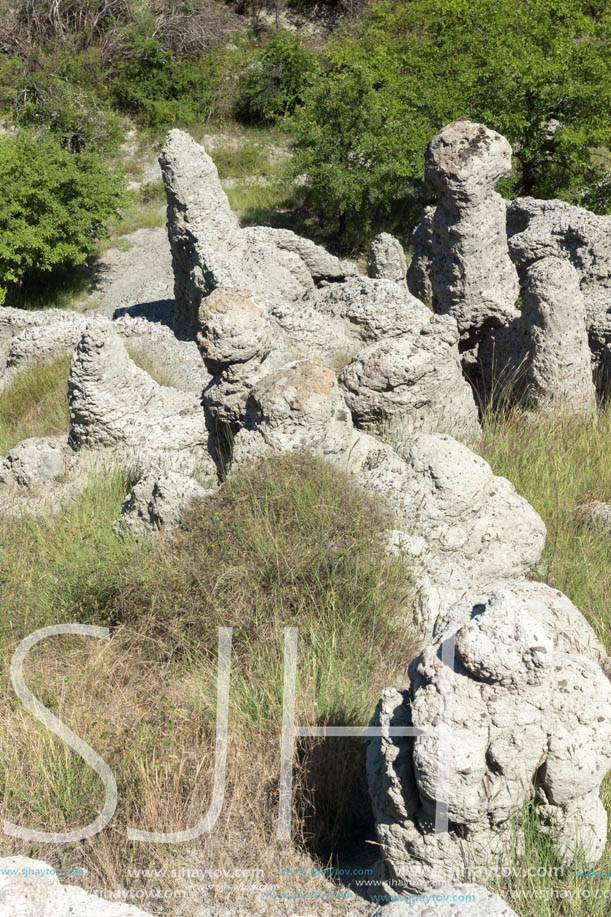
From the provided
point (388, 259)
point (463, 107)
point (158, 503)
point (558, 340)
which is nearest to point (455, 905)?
point (158, 503)

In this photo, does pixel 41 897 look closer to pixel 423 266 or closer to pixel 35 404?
pixel 35 404

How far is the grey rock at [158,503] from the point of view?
15.8 ft

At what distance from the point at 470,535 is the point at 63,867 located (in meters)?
2.63

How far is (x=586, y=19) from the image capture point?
18422 millimetres

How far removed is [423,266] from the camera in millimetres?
10828

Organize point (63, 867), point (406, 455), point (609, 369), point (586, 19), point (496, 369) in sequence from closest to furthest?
point (63, 867) < point (406, 455) < point (609, 369) < point (496, 369) < point (586, 19)

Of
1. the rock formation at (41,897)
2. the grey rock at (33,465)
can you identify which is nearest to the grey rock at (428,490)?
the grey rock at (33,465)

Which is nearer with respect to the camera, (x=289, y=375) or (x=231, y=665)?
(x=231, y=665)

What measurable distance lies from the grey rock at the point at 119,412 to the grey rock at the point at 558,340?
284 cm

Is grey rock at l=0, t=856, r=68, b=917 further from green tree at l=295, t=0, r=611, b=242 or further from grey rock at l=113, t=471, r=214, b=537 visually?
green tree at l=295, t=0, r=611, b=242

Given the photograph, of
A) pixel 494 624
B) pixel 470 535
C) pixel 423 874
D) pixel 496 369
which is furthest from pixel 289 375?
pixel 496 369

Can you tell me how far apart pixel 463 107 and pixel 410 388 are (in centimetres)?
1346

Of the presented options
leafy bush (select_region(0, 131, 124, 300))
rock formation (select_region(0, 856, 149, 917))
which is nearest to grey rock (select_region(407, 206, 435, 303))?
leafy bush (select_region(0, 131, 124, 300))

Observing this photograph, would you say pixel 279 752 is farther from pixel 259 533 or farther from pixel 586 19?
pixel 586 19
